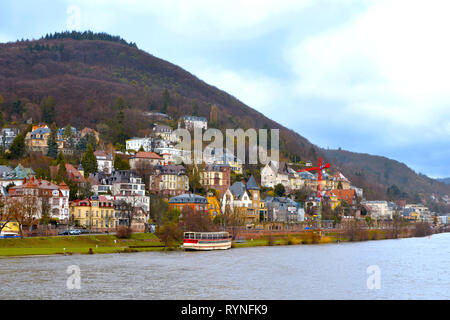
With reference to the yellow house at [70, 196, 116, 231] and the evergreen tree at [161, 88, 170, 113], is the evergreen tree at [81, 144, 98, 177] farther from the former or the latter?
the evergreen tree at [161, 88, 170, 113]

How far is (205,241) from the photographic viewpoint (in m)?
74.2

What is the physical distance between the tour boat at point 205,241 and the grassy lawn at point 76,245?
3.44 meters

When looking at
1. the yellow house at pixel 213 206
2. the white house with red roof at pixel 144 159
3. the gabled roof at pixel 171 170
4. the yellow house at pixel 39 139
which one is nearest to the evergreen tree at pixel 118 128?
the yellow house at pixel 39 139

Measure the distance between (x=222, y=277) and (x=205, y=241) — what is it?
2764 cm

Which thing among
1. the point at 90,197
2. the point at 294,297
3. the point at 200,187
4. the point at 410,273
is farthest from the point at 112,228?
the point at 294,297

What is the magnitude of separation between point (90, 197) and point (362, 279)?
171 feet

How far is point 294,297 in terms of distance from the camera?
125 feet

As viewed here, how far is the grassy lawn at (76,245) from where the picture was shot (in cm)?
6327

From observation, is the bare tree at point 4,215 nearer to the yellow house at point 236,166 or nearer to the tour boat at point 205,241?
the tour boat at point 205,241

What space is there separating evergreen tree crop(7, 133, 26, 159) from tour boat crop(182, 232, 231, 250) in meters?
48.0

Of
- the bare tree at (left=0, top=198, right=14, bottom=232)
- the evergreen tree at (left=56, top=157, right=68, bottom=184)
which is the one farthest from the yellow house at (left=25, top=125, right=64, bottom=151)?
the bare tree at (left=0, top=198, right=14, bottom=232)
